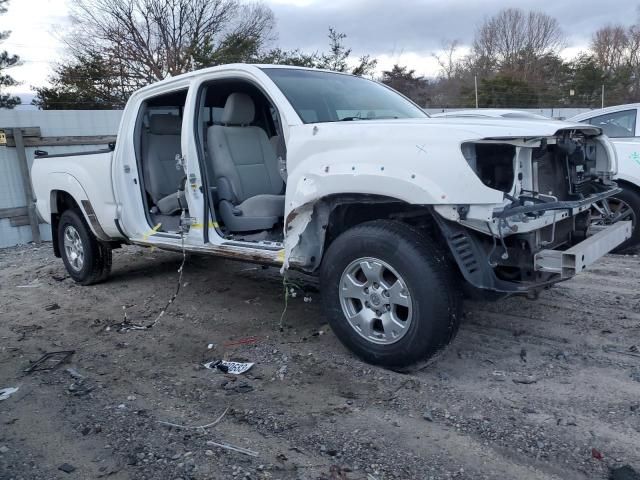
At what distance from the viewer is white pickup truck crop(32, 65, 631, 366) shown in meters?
3.42

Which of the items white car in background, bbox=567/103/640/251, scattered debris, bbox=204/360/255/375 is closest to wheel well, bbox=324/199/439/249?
scattered debris, bbox=204/360/255/375

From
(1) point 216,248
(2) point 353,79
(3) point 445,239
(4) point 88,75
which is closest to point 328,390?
(3) point 445,239

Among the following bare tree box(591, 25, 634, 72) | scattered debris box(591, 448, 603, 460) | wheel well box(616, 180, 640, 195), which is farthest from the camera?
bare tree box(591, 25, 634, 72)

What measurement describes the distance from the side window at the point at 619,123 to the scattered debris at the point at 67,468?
7.19 metres

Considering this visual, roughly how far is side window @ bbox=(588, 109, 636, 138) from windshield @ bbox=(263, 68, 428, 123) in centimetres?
364

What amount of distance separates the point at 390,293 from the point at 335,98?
190 centimetres

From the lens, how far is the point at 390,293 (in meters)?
3.65

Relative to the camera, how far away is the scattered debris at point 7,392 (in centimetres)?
384

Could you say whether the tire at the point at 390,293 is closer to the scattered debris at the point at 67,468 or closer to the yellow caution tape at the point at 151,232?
the scattered debris at the point at 67,468

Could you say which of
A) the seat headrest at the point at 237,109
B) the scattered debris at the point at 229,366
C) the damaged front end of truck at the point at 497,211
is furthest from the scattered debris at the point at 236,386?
the seat headrest at the point at 237,109

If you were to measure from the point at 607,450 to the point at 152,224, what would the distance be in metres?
4.56

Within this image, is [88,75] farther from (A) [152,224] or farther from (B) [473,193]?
(B) [473,193]

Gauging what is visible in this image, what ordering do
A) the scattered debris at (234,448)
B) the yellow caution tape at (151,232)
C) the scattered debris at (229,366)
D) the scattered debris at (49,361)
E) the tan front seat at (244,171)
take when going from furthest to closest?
1. the yellow caution tape at (151,232)
2. the tan front seat at (244,171)
3. the scattered debris at (49,361)
4. the scattered debris at (229,366)
5. the scattered debris at (234,448)

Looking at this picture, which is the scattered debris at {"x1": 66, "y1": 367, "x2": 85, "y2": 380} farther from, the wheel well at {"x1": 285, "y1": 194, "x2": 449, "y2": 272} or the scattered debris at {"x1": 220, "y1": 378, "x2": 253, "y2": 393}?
the wheel well at {"x1": 285, "y1": 194, "x2": 449, "y2": 272}
